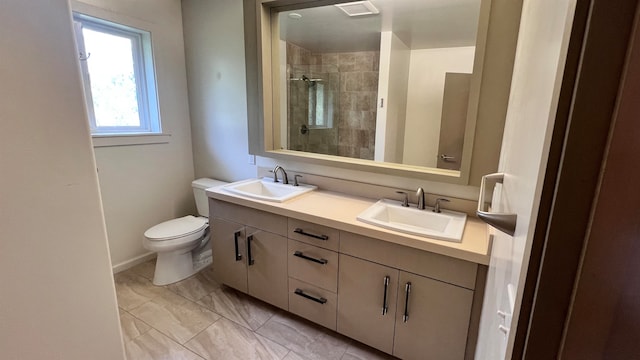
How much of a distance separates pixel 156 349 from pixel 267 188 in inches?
48.7

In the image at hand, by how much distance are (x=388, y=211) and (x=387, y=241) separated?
0.37 metres

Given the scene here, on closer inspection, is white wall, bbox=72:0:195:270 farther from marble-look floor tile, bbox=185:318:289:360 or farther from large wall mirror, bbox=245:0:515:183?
marble-look floor tile, bbox=185:318:289:360

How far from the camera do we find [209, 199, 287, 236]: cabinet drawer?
5.95 feet

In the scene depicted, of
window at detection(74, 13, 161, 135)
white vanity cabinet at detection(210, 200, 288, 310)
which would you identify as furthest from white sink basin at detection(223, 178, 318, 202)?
window at detection(74, 13, 161, 135)

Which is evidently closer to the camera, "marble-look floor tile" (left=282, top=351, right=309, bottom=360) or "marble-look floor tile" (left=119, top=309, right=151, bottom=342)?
"marble-look floor tile" (left=282, top=351, right=309, bottom=360)

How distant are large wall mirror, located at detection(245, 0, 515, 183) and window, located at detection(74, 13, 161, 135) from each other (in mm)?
1063

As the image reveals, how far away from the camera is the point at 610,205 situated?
0.32 meters

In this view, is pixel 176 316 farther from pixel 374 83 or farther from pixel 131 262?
pixel 374 83

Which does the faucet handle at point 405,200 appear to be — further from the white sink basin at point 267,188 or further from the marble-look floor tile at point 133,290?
the marble-look floor tile at point 133,290

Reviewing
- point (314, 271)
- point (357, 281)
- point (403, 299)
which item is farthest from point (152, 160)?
point (403, 299)

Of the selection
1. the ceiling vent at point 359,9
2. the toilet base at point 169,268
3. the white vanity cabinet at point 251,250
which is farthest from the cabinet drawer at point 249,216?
the ceiling vent at point 359,9

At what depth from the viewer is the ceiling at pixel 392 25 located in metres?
2.18

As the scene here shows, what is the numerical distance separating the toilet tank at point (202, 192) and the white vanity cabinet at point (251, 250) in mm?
634

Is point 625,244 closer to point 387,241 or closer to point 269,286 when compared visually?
point 387,241
